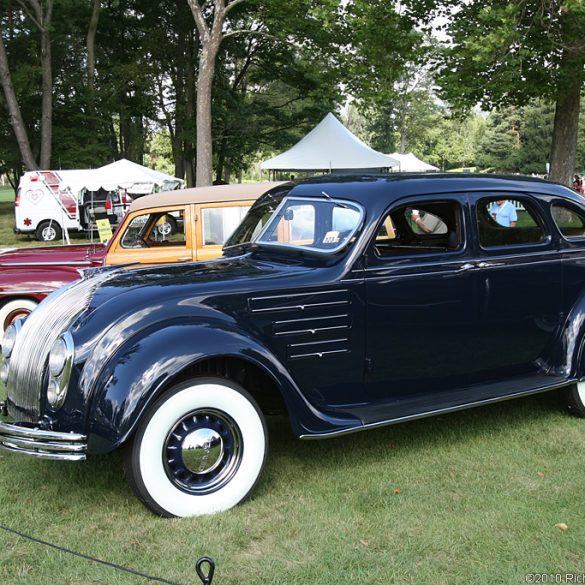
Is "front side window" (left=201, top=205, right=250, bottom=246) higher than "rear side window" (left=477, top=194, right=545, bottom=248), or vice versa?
"rear side window" (left=477, top=194, right=545, bottom=248)

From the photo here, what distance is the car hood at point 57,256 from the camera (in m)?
7.52

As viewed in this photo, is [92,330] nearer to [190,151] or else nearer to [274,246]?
[274,246]

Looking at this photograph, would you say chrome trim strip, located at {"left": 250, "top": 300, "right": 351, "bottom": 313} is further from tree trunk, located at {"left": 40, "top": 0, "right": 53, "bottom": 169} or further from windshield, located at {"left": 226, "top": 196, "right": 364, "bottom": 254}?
tree trunk, located at {"left": 40, "top": 0, "right": 53, "bottom": 169}

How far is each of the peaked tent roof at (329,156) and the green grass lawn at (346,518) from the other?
15.9m

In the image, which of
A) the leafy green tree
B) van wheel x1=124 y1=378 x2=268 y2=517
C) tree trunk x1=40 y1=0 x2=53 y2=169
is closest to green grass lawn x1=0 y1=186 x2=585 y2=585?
van wheel x1=124 y1=378 x2=268 y2=517

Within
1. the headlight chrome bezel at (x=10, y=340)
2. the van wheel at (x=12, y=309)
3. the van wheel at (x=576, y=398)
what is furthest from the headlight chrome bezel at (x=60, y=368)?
the van wheel at (x=12, y=309)

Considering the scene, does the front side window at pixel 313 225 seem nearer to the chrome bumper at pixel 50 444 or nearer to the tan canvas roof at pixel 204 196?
the chrome bumper at pixel 50 444

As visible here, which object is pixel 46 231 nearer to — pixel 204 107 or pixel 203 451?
pixel 204 107

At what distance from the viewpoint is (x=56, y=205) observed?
20.8 meters

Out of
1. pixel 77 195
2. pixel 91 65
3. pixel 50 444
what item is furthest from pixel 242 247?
pixel 91 65

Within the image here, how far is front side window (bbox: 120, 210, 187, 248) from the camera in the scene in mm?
7383

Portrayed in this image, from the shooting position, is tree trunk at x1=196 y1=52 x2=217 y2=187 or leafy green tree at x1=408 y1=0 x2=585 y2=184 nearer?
leafy green tree at x1=408 y1=0 x2=585 y2=184

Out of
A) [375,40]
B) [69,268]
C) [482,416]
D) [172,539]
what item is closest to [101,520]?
[172,539]

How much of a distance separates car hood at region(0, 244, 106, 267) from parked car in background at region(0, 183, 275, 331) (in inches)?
0.9
